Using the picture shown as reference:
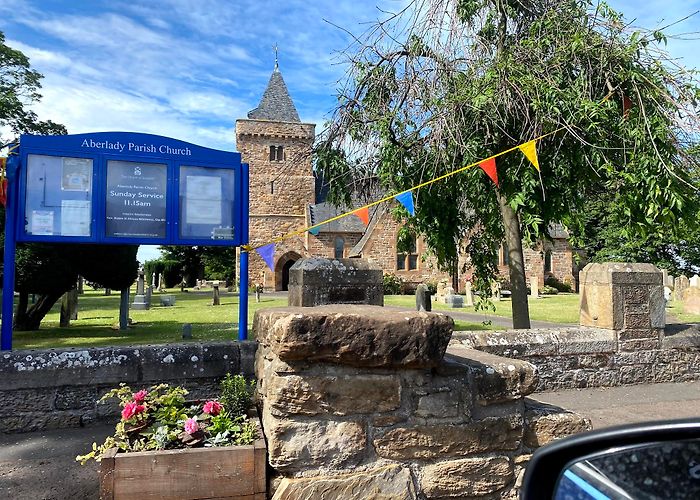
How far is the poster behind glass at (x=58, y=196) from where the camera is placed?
4.53 m

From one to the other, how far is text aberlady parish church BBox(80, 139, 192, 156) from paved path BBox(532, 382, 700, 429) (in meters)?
4.73

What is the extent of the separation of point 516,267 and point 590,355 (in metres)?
2.03

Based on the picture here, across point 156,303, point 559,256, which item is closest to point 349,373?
point 156,303

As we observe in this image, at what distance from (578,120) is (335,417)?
18.4 feet

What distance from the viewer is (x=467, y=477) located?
2631 millimetres

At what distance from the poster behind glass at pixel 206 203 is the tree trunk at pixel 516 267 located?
4535 millimetres

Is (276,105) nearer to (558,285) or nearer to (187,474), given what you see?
(558,285)

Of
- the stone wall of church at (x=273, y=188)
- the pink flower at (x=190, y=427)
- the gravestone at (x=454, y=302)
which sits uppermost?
the stone wall of church at (x=273, y=188)

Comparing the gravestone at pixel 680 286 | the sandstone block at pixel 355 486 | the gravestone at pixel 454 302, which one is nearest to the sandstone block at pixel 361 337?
the sandstone block at pixel 355 486

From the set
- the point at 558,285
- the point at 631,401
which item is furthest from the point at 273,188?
the point at 631,401

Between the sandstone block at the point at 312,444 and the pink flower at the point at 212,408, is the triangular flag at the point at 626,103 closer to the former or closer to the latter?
the sandstone block at the point at 312,444

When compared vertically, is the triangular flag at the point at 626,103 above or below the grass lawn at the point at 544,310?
above

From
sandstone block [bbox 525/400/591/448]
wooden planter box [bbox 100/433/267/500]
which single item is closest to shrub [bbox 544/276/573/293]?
sandstone block [bbox 525/400/591/448]

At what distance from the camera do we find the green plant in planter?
8.32 ft
